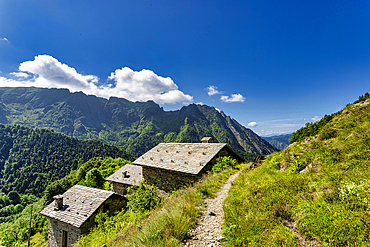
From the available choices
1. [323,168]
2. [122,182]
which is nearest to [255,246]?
[323,168]

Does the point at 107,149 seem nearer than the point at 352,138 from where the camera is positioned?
No

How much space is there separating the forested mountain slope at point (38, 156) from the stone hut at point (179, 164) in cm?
11403

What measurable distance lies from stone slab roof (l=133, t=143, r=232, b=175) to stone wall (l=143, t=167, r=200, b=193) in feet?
2.10

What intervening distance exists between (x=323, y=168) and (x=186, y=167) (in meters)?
9.70

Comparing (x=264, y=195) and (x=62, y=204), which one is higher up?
(x=264, y=195)

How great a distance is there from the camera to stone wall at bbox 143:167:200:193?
1299cm

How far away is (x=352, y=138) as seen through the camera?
19.8ft

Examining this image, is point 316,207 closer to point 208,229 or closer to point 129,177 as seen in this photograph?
point 208,229

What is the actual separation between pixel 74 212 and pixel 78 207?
1.51ft

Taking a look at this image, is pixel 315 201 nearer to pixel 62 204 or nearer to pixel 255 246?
pixel 255 246

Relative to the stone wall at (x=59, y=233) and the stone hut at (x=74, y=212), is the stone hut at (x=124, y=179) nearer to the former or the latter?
the stone hut at (x=74, y=212)

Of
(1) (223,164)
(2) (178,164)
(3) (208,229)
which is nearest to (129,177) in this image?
(2) (178,164)

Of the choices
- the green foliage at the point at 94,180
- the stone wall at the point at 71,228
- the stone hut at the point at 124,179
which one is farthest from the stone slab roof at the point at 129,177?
the green foliage at the point at 94,180

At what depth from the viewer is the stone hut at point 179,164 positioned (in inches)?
509
